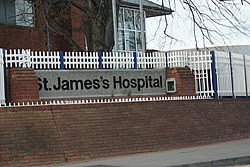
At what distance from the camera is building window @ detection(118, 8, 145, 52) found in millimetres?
31422

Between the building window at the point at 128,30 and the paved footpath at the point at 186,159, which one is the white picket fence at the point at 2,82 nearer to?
the paved footpath at the point at 186,159

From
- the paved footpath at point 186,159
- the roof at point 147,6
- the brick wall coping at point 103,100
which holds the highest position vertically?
the roof at point 147,6

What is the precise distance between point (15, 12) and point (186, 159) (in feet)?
47.5

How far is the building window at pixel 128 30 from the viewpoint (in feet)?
103

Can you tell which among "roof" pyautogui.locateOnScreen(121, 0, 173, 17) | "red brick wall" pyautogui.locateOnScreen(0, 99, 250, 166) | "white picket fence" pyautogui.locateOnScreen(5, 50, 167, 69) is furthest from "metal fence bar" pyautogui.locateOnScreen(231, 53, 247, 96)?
"roof" pyautogui.locateOnScreen(121, 0, 173, 17)

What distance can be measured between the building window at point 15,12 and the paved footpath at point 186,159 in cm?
1165

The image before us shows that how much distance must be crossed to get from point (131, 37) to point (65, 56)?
51.5 feet

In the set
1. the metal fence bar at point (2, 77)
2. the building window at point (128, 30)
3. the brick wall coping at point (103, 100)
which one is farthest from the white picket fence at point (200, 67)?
the building window at point (128, 30)

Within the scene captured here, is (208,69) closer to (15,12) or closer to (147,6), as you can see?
(15,12)

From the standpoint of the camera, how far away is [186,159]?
46.8ft

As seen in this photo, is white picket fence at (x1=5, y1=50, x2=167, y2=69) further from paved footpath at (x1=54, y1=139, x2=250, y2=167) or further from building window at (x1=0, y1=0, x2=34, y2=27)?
building window at (x1=0, y1=0, x2=34, y2=27)

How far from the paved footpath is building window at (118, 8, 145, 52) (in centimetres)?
1548

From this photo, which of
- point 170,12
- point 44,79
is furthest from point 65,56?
point 170,12

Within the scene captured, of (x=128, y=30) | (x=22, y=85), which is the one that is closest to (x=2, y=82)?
(x=22, y=85)
